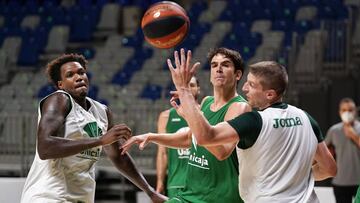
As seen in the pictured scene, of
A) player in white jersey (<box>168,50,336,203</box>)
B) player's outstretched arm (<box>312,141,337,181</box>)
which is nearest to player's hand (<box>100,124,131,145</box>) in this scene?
player in white jersey (<box>168,50,336,203</box>)

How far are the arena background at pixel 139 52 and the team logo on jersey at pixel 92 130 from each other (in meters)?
5.47

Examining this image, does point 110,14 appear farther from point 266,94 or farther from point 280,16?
point 266,94

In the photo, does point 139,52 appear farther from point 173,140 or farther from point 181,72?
point 181,72

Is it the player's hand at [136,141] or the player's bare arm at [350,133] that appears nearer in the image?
the player's hand at [136,141]

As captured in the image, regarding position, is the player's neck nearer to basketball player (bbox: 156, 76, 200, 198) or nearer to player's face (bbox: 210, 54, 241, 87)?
player's face (bbox: 210, 54, 241, 87)

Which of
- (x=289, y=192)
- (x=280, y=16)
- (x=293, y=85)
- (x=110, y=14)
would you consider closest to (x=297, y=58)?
(x=293, y=85)

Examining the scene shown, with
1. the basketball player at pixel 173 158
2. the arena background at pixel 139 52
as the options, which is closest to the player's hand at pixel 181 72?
the basketball player at pixel 173 158

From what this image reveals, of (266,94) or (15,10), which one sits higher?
(15,10)

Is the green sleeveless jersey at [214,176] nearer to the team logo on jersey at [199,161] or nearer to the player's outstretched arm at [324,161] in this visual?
the team logo on jersey at [199,161]

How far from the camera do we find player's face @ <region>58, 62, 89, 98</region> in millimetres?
4914

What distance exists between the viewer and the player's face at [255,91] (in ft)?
13.3

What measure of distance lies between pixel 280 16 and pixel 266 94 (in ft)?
34.6

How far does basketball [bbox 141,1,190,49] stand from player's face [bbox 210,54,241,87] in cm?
80

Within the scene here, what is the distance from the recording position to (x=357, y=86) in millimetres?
11828
